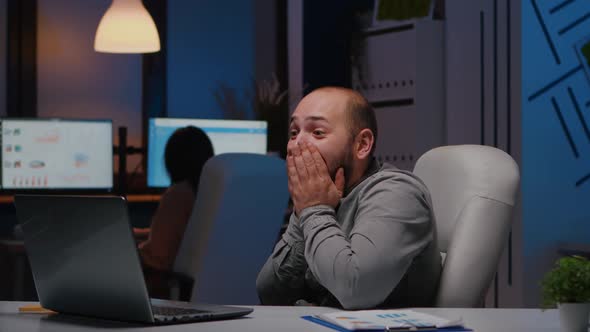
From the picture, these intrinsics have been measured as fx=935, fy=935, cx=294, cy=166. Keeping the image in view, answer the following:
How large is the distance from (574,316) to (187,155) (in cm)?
285

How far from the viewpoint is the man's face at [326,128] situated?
6.32 ft

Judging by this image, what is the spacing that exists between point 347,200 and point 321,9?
412cm

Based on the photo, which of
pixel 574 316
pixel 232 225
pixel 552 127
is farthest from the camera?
pixel 552 127

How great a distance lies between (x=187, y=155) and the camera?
401 centimetres

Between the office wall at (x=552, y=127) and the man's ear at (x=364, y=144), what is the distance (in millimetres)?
2502

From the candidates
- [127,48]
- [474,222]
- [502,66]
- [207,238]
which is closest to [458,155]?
[474,222]

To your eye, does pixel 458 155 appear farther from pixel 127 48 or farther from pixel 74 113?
pixel 74 113

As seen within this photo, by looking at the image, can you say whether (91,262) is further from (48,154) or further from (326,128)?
(48,154)

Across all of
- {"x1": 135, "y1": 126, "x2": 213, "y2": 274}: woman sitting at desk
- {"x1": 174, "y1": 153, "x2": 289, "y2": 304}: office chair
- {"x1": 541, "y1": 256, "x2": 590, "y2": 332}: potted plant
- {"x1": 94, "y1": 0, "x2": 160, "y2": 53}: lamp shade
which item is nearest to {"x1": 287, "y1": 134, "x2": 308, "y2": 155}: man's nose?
{"x1": 541, "y1": 256, "x2": 590, "y2": 332}: potted plant

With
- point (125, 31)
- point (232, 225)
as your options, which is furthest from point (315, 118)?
point (125, 31)

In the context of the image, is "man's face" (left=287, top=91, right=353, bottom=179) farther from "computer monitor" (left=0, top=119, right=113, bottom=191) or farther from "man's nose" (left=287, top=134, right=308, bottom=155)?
"computer monitor" (left=0, top=119, right=113, bottom=191)

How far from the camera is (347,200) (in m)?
1.90

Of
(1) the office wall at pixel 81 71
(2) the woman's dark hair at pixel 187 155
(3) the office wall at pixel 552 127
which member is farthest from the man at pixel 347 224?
(1) the office wall at pixel 81 71

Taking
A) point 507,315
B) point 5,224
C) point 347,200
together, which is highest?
point 347,200
